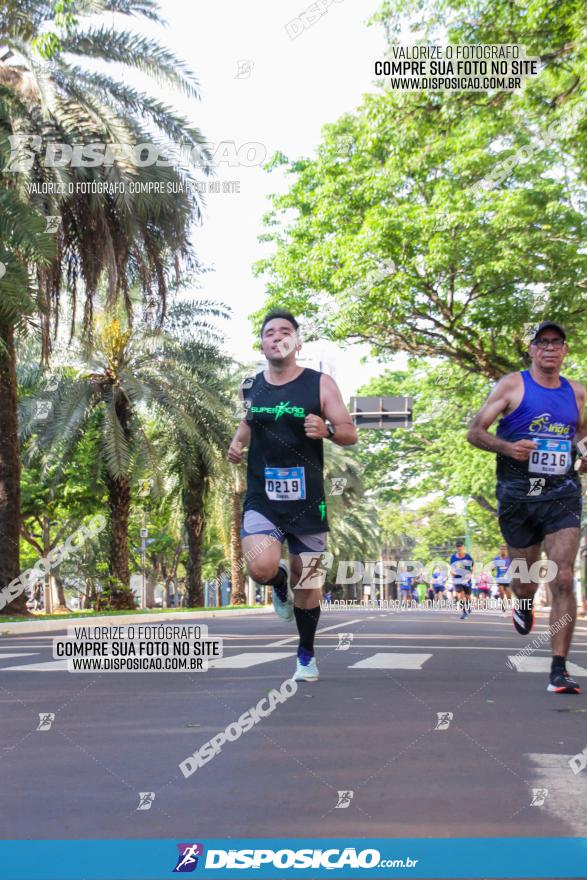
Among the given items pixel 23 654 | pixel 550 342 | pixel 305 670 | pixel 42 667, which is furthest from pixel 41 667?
pixel 550 342

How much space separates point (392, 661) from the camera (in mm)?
9766

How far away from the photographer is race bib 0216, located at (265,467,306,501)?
6930 mm

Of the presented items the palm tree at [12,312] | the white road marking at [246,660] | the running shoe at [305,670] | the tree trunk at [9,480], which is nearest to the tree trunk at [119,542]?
the palm tree at [12,312]

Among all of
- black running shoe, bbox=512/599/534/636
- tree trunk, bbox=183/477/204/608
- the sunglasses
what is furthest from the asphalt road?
tree trunk, bbox=183/477/204/608

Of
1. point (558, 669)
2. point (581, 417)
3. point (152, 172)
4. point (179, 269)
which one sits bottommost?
point (558, 669)

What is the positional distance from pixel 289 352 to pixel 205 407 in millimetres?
22841

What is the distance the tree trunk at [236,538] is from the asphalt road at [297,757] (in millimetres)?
29842

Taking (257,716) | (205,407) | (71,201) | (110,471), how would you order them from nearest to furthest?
(257,716)
(71,201)
(110,471)
(205,407)

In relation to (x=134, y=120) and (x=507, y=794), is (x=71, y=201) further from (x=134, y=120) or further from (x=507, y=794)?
(x=507, y=794)

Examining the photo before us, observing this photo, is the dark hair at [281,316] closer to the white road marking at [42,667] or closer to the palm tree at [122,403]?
the white road marking at [42,667]

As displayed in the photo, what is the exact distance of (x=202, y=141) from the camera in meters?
21.9

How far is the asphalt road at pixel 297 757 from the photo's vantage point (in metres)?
3.52

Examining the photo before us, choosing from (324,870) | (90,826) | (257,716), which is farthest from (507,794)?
(257,716)

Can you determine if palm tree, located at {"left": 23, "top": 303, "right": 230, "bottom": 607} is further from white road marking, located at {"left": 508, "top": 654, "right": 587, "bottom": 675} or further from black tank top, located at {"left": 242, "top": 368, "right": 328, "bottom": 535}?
black tank top, located at {"left": 242, "top": 368, "right": 328, "bottom": 535}
